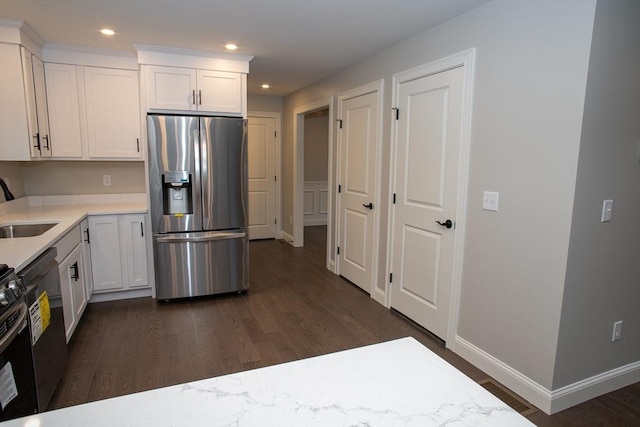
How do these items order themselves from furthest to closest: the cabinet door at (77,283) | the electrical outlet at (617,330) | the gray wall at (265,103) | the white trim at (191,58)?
the gray wall at (265,103)
the white trim at (191,58)
the cabinet door at (77,283)
the electrical outlet at (617,330)

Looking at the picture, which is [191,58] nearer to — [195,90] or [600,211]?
[195,90]

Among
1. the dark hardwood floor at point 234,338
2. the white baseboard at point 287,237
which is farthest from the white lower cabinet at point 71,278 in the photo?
the white baseboard at point 287,237

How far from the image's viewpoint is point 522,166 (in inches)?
85.2

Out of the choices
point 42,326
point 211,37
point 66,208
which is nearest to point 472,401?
point 42,326

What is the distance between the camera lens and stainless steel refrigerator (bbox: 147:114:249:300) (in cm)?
337

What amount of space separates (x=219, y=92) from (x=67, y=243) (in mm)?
1833

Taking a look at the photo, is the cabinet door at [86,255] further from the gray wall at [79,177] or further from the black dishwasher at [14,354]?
the black dishwasher at [14,354]

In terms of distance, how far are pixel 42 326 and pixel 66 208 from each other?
2.05m

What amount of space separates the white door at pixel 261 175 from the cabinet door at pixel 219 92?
90.7 inches

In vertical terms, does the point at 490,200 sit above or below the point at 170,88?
below

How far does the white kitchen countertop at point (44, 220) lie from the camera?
6.33 ft

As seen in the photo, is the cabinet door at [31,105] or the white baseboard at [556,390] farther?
the cabinet door at [31,105]

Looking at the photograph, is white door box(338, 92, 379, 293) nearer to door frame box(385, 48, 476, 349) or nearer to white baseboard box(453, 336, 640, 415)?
door frame box(385, 48, 476, 349)

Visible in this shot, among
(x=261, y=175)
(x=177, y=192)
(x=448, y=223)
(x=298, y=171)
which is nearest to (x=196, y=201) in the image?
(x=177, y=192)
